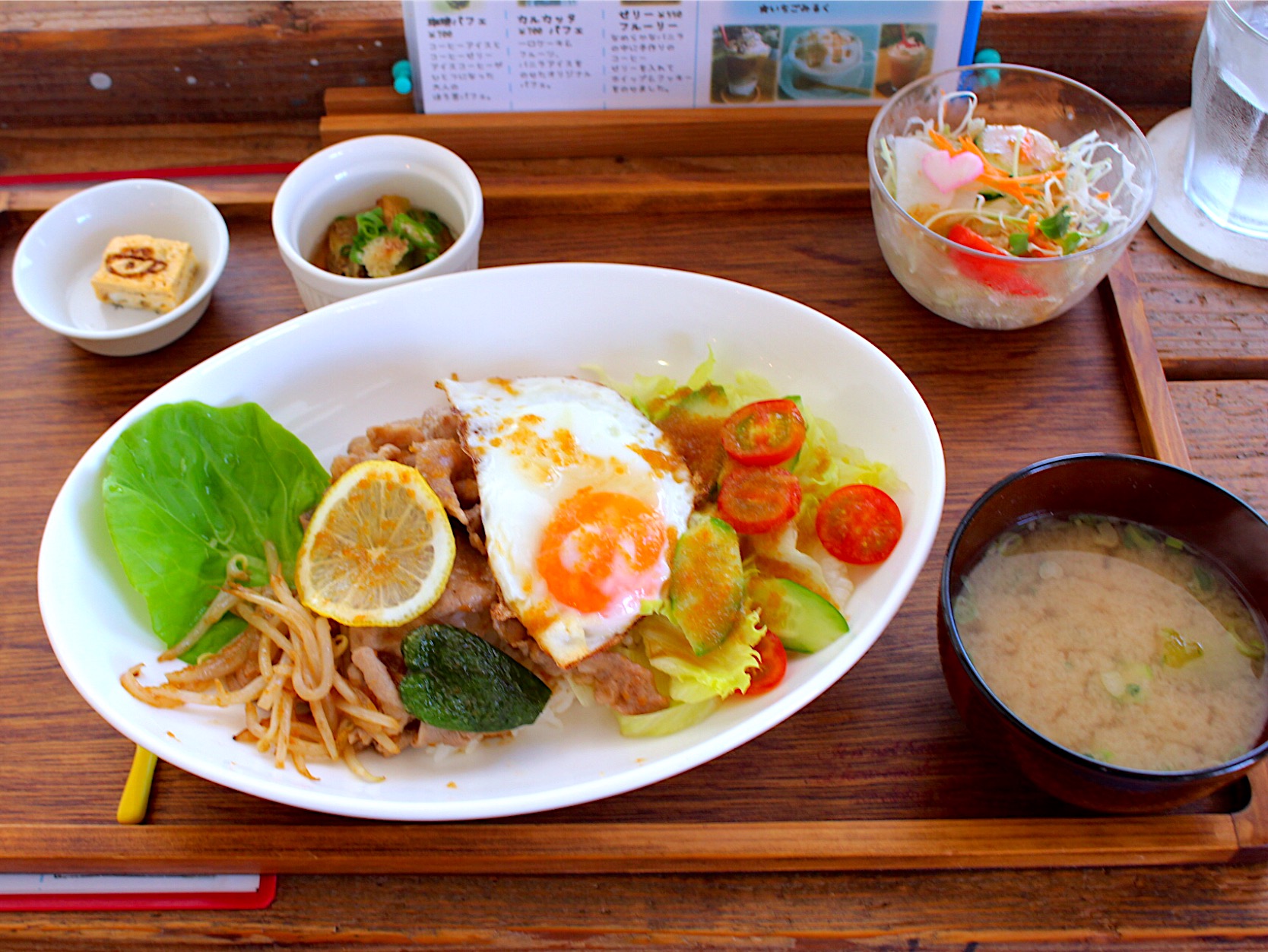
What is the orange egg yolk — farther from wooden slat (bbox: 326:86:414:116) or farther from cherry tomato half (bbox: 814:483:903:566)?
wooden slat (bbox: 326:86:414:116)

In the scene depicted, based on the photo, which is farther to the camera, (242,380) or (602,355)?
(602,355)

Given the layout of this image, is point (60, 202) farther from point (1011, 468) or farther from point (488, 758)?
point (1011, 468)

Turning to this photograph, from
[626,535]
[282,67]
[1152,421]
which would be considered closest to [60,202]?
[282,67]

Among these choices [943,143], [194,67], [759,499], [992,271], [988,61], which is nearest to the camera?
[759,499]

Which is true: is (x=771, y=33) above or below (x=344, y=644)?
above

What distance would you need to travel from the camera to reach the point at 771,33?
3.09 meters

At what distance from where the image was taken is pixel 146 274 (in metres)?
2.85

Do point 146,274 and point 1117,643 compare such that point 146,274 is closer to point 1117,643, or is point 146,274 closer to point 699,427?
point 699,427

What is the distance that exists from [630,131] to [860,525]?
1775mm

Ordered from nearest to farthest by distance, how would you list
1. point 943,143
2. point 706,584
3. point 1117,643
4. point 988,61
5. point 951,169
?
point 1117,643, point 706,584, point 951,169, point 943,143, point 988,61

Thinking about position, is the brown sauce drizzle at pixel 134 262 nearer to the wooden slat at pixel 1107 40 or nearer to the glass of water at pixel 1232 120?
the wooden slat at pixel 1107 40

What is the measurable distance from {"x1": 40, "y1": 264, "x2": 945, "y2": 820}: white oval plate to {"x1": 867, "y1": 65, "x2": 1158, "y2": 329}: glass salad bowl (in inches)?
21.1

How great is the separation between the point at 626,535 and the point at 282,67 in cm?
241

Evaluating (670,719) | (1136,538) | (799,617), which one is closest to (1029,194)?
(1136,538)
